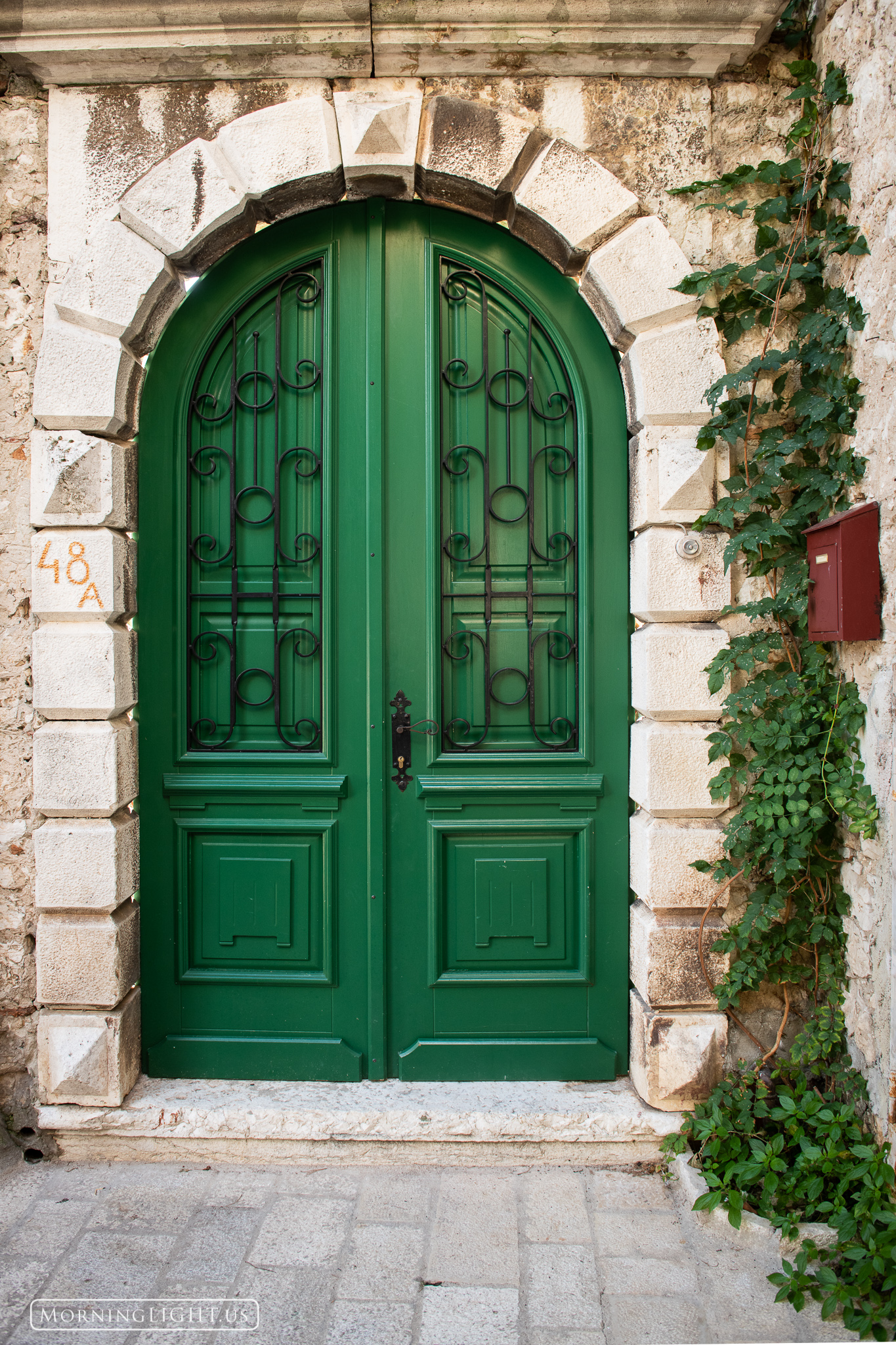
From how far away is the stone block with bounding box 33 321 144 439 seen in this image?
2.57 meters

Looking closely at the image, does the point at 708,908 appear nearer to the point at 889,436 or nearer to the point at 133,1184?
the point at 889,436

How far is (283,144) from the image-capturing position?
255cm

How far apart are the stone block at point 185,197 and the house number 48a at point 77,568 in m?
1.07

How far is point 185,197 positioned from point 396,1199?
130 inches

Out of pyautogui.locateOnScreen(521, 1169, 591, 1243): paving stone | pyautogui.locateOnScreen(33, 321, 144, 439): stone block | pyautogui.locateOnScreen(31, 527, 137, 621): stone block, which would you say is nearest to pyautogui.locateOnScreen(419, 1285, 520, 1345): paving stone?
pyautogui.locateOnScreen(521, 1169, 591, 1243): paving stone

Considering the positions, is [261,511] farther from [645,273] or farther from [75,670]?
[645,273]

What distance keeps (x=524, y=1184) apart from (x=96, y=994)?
1554 mm

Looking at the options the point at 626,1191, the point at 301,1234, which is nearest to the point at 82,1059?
the point at 301,1234

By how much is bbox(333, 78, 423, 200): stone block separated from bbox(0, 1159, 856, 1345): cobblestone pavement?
334 centimetres

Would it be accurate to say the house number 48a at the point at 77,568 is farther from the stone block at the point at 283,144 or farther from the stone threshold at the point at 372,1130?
the stone threshold at the point at 372,1130

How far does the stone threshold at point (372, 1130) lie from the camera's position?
254 centimetres

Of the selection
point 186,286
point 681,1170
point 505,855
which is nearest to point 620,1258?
point 681,1170

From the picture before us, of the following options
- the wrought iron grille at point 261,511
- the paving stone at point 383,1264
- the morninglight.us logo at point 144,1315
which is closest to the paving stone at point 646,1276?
the paving stone at point 383,1264

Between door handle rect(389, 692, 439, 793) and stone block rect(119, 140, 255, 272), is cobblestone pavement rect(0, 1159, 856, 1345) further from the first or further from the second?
stone block rect(119, 140, 255, 272)
